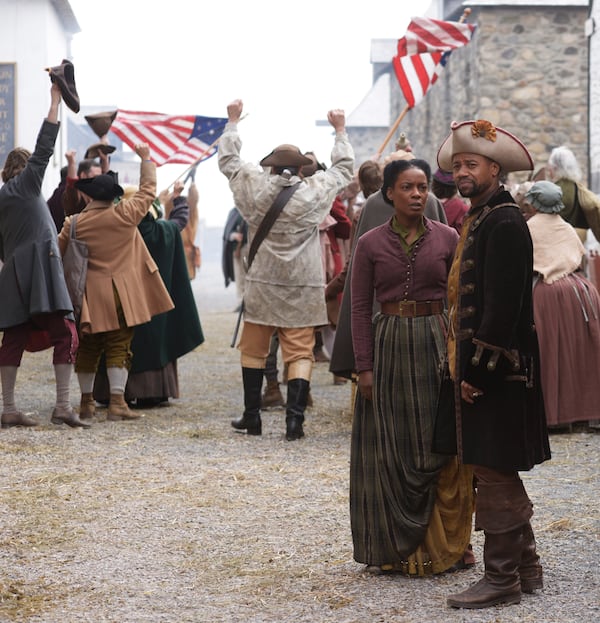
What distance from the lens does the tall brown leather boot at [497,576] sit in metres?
4.25

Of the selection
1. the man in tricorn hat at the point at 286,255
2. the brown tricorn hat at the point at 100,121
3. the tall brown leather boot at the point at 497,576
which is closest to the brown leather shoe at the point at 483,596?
the tall brown leather boot at the point at 497,576

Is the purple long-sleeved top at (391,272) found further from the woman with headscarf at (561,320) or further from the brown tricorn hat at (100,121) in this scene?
the brown tricorn hat at (100,121)

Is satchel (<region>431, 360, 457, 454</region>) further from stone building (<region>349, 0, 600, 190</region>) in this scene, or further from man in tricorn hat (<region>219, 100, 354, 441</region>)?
stone building (<region>349, 0, 600, 190</region>)

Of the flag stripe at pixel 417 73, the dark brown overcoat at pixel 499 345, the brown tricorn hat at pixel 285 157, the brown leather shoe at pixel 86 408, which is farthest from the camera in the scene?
the flag stripe at pixel 417 73

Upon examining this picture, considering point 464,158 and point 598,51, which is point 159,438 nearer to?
point 464,158

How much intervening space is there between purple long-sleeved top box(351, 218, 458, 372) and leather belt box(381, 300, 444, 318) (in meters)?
0.02

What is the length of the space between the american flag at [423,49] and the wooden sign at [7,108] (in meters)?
9.75

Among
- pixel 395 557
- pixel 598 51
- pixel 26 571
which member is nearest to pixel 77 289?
pixel 26 571

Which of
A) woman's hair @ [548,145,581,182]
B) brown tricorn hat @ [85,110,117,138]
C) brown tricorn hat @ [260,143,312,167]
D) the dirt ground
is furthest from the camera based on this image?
brown tricorn hat @ [85,110,117,138]

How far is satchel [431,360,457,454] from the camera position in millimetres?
4438

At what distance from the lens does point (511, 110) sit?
73.8ft

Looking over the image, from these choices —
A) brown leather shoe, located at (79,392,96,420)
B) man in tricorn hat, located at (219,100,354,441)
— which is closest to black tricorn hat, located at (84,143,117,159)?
man in tricorn hat, located at (219,100,354,441)

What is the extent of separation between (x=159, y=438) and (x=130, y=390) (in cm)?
145

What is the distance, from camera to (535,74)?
22547 millimetres
